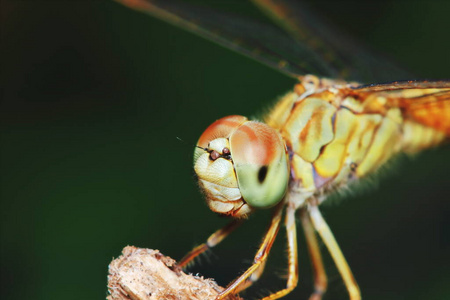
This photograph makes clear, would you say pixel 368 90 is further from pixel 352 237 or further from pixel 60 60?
pixel 60 60

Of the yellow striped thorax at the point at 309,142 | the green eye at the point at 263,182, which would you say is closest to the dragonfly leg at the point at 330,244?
the yellow striped thorax at the point at 309,142

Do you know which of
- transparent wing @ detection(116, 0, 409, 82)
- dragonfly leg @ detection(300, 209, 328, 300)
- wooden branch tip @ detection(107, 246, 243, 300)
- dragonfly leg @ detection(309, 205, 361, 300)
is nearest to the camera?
wooden branch tip @ detection(107, 246, 243, 300)

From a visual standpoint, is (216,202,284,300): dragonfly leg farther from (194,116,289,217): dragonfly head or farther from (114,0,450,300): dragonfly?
(194,116,289,217): dragonfly head

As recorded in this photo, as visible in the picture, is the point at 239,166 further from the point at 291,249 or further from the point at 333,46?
the point at 333,46

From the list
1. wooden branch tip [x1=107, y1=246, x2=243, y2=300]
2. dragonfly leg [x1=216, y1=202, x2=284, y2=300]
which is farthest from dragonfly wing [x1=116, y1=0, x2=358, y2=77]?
wooden branch tip [x1=107, y1=246, x2=243, y2=300]

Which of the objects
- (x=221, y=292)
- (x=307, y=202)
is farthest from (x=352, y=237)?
(x=221, y=292)

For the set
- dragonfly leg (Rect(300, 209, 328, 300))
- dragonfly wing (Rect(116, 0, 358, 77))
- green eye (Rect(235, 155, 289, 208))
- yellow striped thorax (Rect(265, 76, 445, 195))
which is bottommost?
dragonfly leg (Rect(300, 209, 328, 300))

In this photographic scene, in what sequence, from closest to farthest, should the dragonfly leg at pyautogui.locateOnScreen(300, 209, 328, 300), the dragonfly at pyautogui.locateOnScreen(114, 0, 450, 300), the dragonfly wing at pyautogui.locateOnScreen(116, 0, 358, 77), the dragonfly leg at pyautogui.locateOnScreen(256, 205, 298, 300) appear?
1. the dragonfly at pyautogui.locateOnScreen(114, 0, 450, 300)
2. the dragonfly leg at pyautogui.locateOnScreen(256, 205, 298, 300)
3. the dragonfly wing at pyautogui.locateOnScreen(116, 0, 358, 77)
4. the dragonfly leg at pyautogui.locateOnScreen(300, 209, 328, 300)
